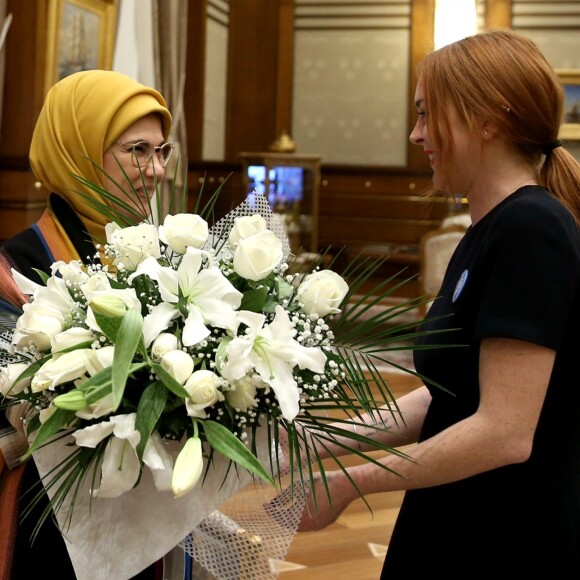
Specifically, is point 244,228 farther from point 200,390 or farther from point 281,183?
point 281,183

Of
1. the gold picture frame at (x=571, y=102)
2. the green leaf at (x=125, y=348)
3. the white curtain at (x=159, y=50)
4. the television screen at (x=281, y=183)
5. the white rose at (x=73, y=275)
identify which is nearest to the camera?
the green leaf at (x=125, y=348)

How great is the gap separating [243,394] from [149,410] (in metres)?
0.12

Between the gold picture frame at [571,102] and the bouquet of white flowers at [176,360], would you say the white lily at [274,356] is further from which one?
the gold picture frame at [571,102]

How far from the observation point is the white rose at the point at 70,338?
3.51 feet

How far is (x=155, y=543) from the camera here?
3.88 ft

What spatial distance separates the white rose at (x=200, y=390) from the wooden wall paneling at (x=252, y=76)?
32.8ft

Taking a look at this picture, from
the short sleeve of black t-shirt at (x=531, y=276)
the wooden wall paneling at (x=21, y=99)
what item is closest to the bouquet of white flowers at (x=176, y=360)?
the short sleeve of black t-shirt at (x=531, y=276)

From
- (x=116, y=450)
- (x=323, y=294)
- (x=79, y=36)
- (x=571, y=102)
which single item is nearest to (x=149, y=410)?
(x=116, y=450)

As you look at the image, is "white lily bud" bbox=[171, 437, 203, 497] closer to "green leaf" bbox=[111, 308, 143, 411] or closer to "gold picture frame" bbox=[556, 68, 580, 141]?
"green leaf" bbox=[111, 308, 143, 411]

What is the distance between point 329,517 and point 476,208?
554 mm

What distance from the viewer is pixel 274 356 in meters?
1.07

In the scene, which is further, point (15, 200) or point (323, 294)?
point (15, 200)

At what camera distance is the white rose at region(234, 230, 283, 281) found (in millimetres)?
1124

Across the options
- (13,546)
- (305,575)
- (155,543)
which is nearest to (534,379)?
(155,543)
